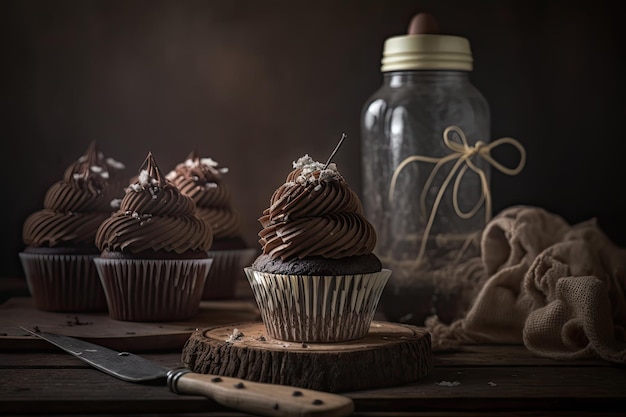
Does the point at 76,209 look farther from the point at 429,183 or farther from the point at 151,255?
the point at 429,183

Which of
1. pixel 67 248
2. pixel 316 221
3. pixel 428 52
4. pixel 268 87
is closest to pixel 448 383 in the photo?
pixel 316 221

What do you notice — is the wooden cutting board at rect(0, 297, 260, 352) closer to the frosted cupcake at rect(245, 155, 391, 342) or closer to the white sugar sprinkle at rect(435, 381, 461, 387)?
the frosted cupcake at rect(245, 155, 391, 342)

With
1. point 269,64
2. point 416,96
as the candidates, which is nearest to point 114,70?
point 269,64

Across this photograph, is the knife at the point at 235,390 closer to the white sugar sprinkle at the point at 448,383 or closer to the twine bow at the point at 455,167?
the white sugar sprinkle at the point at 448,383

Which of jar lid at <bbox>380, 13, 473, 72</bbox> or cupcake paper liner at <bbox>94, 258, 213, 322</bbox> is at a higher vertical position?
jar lid at <bbox>380, 13, 473, 72</bbox>

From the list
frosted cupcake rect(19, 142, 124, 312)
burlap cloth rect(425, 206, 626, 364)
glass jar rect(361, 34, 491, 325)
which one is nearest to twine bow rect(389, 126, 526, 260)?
glass jar rect(361, 34, 491, 325)

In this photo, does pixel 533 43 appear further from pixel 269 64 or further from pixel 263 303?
pixel 263 303

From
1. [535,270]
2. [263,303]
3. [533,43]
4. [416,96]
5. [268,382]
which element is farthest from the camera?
[533,43]
